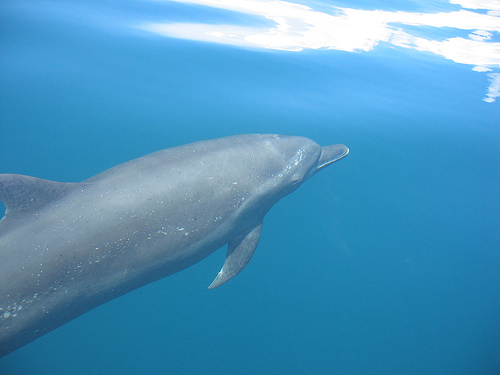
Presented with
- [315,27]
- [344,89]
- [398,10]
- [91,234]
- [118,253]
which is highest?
[398,10]

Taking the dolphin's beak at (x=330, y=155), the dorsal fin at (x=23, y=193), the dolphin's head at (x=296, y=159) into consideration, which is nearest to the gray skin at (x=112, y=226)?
the dorsal fin at (x=23, y=193)

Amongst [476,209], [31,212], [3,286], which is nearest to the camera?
[3,286]

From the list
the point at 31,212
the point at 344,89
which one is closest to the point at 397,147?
the point at 344,89

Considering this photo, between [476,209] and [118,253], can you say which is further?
[476,209]

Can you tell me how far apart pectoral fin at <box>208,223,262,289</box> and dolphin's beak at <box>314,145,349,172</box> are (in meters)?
2.07

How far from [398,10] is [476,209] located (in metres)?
8.96

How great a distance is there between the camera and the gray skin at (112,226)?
11.9 ft

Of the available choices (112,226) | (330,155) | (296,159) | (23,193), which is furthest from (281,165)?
(23,193)

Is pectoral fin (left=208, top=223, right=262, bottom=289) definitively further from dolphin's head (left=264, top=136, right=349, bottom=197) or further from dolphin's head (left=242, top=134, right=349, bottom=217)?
dolphin's head (left=264, top=136, right=349, bottom=197)

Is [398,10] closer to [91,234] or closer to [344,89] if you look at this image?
[344,89]

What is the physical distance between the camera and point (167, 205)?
4.38 m

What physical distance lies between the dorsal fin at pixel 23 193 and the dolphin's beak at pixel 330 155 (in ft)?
16.1

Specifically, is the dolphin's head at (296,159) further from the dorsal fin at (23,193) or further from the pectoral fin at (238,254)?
the dorsal fin at (23,193)

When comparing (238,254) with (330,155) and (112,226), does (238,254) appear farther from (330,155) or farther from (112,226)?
(330,155)
